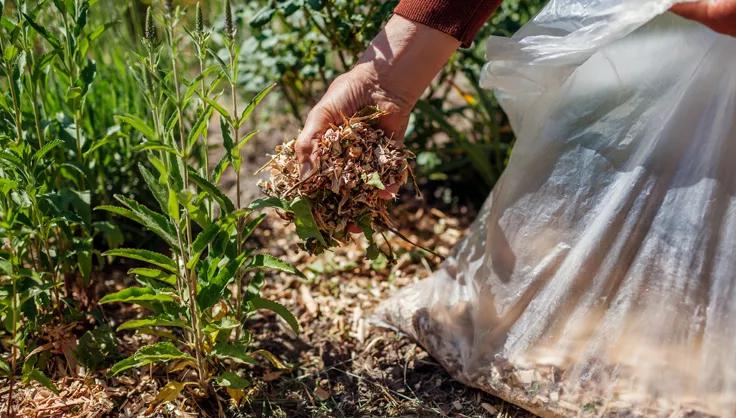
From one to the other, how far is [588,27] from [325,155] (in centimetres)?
69

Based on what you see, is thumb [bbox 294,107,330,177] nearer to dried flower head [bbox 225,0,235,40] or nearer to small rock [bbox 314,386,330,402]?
dried flower head [bbox 225,0,235,40]

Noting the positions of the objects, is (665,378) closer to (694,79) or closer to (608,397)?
(608,397)

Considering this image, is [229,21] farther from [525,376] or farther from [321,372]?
[525,376]

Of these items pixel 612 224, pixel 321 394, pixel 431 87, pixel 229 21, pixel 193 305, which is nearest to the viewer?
pixel 229 21

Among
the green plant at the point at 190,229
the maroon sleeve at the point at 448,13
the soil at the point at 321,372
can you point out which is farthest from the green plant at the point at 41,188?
the maroon sleeve at the point at 448,13

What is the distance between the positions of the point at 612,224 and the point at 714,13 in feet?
1.69

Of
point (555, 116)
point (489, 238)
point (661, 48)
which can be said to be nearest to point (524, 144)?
point (555, 116)

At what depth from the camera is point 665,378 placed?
5.41ft

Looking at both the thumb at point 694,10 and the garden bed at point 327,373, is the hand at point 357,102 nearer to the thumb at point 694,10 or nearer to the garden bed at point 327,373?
the garden bed at point 327,373

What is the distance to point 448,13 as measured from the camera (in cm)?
162

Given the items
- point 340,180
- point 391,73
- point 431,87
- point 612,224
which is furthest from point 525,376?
point 431,87

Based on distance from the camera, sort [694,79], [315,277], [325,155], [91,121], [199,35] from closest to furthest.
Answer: [199,35], [325,155], [694,79], [91,121], [315,277]

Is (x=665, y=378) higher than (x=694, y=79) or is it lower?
lower

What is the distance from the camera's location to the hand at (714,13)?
142 cm
